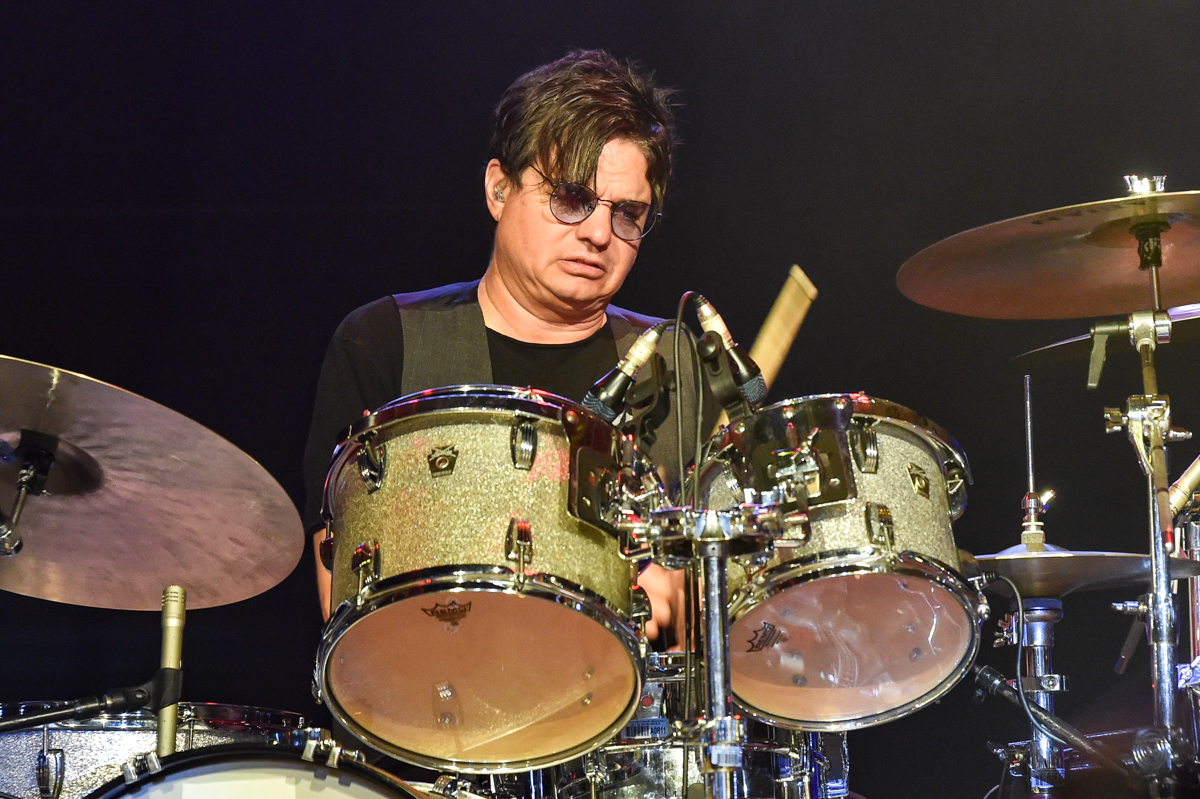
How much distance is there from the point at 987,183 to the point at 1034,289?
1.09 metres

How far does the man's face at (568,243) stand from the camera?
244cm

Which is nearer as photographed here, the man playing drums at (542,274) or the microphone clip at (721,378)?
the microphone clip at (721,378)

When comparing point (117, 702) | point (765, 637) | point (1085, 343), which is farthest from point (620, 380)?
point (1085, 343)

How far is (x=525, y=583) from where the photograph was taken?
1.53m

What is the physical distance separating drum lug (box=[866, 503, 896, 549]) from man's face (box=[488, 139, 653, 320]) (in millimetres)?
984

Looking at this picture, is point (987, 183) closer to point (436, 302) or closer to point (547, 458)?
point (436, 302)

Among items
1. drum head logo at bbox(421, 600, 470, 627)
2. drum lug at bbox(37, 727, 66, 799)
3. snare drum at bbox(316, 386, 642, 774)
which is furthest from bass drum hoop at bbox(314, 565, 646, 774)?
drum lug at bbox(37, 727, 66, 799)

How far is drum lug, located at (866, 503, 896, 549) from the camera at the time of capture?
5.42 ft

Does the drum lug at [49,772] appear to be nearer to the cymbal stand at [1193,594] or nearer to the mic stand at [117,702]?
the mic stand at [117,702]

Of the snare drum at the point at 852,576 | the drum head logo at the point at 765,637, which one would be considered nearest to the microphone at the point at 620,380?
the snare drum at the point at 852,576

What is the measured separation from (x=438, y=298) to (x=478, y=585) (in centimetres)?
128

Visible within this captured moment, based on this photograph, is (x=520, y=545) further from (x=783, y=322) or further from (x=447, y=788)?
(x=783, y=322)

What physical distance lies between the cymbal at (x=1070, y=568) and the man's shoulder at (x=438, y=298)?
127 cm

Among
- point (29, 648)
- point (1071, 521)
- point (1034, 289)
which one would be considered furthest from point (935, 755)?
point (29, 648)
